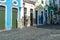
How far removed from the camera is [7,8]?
24.1m

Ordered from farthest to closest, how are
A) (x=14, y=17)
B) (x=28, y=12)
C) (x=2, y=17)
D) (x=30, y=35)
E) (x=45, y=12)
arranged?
(x=45, y=12) < (x=28, y=12) < (x=14, y=17) < (x=2, y=17) < (x=30, y=35)

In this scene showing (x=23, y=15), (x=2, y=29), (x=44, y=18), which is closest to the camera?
(x=2, y=29)

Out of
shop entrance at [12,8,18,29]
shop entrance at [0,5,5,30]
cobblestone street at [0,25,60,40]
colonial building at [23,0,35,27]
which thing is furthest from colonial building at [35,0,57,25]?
cobblestone street at [0,25,60,40]

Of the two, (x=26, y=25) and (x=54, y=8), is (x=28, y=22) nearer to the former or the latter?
(x=26, y=25)

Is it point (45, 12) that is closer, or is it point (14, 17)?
point (14, 17)

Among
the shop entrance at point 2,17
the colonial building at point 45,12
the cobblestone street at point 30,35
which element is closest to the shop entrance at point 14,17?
the shop entrance at point 2,17

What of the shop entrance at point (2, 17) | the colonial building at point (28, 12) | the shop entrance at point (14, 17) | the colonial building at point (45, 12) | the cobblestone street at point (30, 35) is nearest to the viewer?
the cobblestone street at point (30, 35)

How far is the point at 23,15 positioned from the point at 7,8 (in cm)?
367

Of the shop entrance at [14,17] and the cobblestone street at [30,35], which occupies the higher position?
the shop entrance at [14,17]

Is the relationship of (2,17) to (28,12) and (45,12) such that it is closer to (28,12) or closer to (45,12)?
(28,12)

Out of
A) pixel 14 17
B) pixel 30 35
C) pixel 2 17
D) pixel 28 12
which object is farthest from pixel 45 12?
pixel 30 35

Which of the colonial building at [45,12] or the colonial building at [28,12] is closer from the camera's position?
the colonial building at [28,12]

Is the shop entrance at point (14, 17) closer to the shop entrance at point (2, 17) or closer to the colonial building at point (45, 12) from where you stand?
the shop entrance at point (2, 17)

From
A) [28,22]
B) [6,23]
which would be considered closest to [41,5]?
[28,22]
